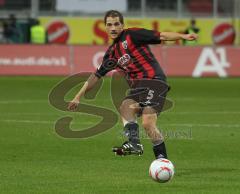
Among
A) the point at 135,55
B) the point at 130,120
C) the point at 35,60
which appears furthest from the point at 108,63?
the point at 35,60

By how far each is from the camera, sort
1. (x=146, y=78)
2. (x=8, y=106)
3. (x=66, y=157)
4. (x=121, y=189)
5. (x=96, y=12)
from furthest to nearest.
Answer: (x=96, y=12) → (x=8, y=106) → (x=66, y=157) → (x=146, y=78) → (x=121, y=189)

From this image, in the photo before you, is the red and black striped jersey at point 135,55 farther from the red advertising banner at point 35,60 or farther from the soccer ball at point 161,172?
the red advertising banner at point 35,60

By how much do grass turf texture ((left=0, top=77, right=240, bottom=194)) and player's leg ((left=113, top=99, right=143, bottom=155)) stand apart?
21 cm

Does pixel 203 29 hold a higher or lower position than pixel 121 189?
lower

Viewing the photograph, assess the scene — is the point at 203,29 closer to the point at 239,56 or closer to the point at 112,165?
the point at 239,56

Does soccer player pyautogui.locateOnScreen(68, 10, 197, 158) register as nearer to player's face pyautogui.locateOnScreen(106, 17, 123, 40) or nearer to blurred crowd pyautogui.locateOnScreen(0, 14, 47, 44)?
player's face pyautogui.locateOnScreen(106, 17, 123, 40)

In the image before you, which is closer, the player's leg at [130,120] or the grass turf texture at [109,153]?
the grass turf texture at [109,153]

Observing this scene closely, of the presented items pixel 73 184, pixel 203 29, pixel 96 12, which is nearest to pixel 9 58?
pixel 96 12

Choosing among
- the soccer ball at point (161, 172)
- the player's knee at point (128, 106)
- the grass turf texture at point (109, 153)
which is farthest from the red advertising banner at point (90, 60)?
the soccer ball at point (161, 172)

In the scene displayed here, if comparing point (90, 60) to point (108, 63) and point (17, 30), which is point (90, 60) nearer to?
point (17, 30)

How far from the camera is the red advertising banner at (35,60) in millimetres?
32500

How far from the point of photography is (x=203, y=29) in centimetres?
4553

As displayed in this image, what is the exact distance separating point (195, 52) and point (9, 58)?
22.6 ft

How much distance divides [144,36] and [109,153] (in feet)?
8.99
